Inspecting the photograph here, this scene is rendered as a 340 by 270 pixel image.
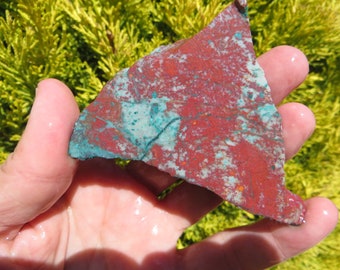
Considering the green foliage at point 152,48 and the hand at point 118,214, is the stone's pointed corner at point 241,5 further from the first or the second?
the green foliage at point 152,48

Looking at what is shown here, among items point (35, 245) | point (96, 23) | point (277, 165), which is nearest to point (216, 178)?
point (277, 165)

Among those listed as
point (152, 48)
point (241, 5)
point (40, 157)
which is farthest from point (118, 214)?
point (241, 5)

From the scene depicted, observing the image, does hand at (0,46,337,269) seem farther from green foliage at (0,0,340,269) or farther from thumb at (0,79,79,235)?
green foliage at (0,0,340,269)

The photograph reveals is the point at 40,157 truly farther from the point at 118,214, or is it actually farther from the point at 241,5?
the point at 241,5

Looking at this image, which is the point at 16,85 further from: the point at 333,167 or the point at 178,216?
the point at 333,167

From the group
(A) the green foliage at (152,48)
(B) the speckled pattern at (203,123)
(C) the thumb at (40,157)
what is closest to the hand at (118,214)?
(C) the thumb at (40,157)

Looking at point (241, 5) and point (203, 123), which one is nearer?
point (203, 123)
